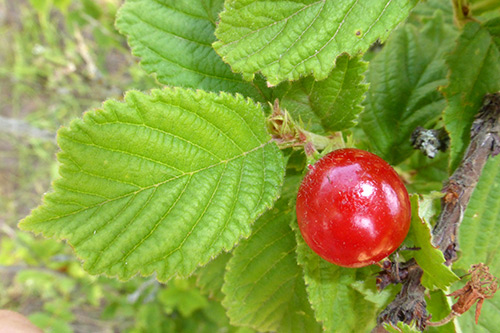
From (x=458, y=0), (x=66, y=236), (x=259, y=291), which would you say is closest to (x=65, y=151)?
(x=66, y=236)

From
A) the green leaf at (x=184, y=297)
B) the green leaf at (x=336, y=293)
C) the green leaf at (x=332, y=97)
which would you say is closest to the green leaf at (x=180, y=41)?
the green leaf at (x=332, y=97)

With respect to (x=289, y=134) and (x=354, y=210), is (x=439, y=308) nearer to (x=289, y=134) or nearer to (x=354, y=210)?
(x=354, y=210)

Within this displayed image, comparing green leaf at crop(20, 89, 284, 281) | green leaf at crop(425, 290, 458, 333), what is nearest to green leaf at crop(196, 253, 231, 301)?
green leaf at crop(20, 89, 284, 281)

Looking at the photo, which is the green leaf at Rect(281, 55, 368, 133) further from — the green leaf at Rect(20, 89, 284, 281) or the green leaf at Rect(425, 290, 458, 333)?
the green leaf at Rect(425, 290, 458, 333)

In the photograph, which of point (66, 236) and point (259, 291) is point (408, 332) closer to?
point (259, 291)

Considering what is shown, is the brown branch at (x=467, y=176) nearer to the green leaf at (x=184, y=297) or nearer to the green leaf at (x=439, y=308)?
the green leaf at (x=439, y=308)

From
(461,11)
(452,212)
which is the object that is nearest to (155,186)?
(452,212)
